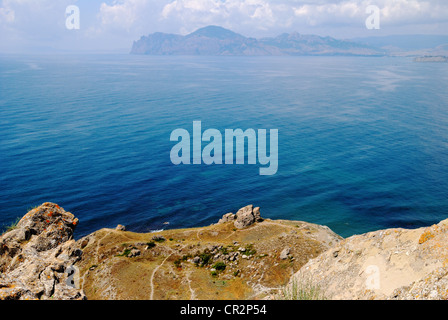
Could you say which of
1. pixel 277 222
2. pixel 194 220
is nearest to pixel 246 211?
pixel 277 222

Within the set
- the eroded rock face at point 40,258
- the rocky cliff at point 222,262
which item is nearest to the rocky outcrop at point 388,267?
the rocky cliff at point 222,262

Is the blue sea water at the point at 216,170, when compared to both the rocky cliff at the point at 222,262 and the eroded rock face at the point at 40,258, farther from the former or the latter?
the eroded rock face at the point at 40,258

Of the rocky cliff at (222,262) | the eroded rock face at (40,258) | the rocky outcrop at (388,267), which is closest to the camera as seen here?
the rocky outcrop at (388,267)

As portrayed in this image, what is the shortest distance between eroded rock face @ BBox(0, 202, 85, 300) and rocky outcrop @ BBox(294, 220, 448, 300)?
16.8m

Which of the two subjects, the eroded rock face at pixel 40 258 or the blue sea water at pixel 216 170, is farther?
the blue sea water at pixel 216 170

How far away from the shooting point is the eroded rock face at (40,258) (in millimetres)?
20828

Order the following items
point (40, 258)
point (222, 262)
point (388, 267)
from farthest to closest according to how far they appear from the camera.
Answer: point (222, 262) → point (40, 258) → point (388, 267)

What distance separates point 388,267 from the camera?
23.7m

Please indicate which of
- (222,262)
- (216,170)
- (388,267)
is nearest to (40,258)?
(222,262)

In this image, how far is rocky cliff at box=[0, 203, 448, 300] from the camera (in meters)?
21.5

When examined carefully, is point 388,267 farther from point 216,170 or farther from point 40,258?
point 216,170

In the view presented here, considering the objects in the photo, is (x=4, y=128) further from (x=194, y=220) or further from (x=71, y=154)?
(x=194, y=220)

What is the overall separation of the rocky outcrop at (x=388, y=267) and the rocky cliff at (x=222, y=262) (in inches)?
3.0

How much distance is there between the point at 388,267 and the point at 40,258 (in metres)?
30.1
